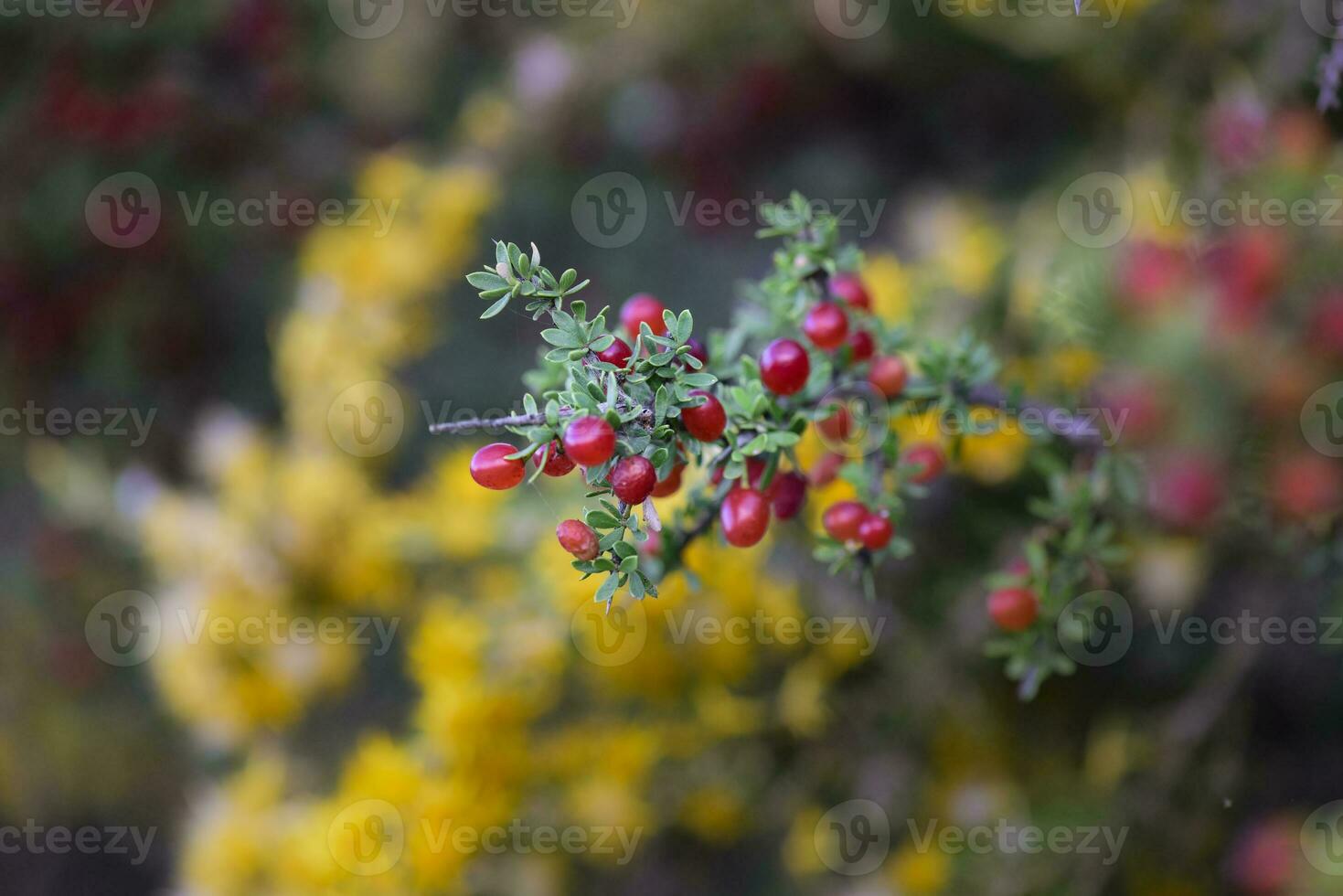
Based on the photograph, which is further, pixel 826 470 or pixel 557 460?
pixel 826 470

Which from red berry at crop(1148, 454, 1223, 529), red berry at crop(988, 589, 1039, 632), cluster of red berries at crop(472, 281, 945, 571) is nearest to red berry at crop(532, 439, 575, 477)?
cluster of red berries at crop(472, 281, 945, 571)

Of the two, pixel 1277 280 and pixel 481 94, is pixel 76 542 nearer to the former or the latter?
pixel 481 94

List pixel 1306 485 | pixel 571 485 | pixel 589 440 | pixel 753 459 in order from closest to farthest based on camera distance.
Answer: pixel 589 440 < pixel 753 459 < pixel 1306 485 < pixel 571 485

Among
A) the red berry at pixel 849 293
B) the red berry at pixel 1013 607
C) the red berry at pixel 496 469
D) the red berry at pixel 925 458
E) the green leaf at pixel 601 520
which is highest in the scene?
the red berry at pixel 849 293

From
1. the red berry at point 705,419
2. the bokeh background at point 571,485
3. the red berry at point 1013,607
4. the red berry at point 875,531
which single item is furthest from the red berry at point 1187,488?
the red berry at point 705,419

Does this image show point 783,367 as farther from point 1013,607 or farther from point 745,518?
point 1013,607

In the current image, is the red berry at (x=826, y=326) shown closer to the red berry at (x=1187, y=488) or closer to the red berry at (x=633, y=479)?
the red berry at (x=633, y=479)

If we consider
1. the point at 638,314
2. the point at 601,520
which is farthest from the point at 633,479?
the point at 638,314
